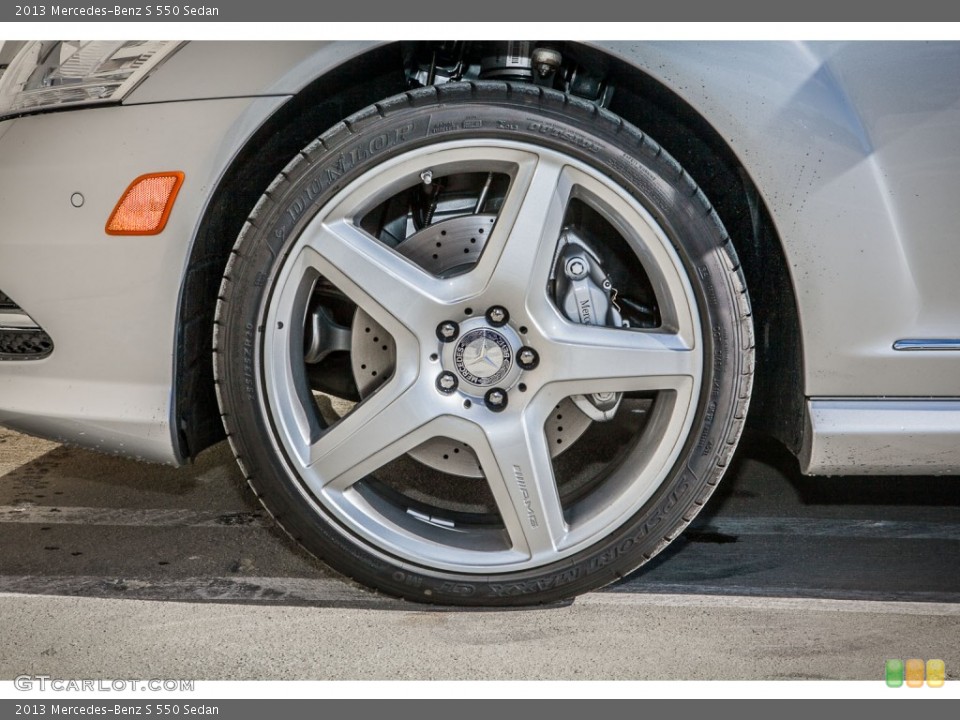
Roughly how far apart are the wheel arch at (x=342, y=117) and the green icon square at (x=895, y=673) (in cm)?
39

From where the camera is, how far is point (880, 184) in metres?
1.49

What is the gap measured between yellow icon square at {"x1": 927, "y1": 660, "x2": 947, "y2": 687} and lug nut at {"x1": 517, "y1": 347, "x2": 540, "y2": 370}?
807 mm

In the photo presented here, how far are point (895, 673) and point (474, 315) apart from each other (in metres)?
0.90

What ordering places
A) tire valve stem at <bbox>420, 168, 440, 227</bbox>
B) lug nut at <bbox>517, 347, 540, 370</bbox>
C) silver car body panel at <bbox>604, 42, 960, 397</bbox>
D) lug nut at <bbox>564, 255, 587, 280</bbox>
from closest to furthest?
1. silver car body panel at <bbox>604, 42, 960, 397</bbox>
2. lug nut at <bbox>517, 347, 540, 370</bbox>
3. lug nut at <bbox>564, 255, 587, 280</bbox>
4. tire valve stem at <bbox>420, 168, 440, 227</bbox>

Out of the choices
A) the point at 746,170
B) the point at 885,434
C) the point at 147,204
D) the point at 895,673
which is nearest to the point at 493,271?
the point at 746,170

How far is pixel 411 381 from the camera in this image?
161 centimetres

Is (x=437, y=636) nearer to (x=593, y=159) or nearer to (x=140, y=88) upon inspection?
(x=593, y=159)

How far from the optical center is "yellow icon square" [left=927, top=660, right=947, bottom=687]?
→ 58.6 inches

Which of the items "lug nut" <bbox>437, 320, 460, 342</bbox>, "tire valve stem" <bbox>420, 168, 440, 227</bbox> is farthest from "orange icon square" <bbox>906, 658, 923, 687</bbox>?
"tire valve stem" <bbox>420, 168, 440, 227</bbox>

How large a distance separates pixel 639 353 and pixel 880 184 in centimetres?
47

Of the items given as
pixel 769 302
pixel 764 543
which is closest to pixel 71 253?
pixel 769 302

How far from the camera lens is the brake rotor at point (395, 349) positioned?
1.76m

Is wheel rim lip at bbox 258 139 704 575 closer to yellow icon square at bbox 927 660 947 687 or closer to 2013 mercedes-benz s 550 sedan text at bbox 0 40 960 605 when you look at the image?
2013 mercedes-benz s 550 sedan text at bbox 0 40 960 605

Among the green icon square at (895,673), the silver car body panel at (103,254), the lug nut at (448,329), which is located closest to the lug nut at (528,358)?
the lug nut at (448,329)
